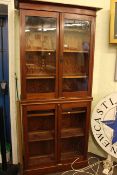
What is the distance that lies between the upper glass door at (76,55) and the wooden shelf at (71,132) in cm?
51

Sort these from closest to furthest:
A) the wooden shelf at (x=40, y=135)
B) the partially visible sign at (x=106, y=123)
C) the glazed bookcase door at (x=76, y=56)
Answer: the glazed bookcase door at (x=76, y=56) < the wooden shelf at (x=40, y=135) < the partially visible sign at (x=106, y=123)

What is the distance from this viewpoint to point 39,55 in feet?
7.30

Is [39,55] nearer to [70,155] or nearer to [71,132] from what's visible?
[71,132]

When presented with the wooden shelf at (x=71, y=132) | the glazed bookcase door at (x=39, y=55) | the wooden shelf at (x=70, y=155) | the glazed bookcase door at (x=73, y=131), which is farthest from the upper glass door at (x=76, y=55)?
the wooden shelf at (x=70, y=155)

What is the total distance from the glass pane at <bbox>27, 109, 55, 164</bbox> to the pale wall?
28cm

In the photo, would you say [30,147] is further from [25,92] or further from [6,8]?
[6,8]

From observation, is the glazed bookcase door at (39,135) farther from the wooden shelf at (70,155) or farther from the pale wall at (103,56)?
the pale wall at (103,56)

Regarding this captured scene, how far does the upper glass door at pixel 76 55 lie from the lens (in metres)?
2.21

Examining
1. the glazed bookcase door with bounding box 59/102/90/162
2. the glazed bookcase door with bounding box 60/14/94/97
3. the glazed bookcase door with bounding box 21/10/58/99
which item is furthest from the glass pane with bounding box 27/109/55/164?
the glazed bookcase door with bounding box 60/14/94/97

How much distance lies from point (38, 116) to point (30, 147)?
42 centimetres

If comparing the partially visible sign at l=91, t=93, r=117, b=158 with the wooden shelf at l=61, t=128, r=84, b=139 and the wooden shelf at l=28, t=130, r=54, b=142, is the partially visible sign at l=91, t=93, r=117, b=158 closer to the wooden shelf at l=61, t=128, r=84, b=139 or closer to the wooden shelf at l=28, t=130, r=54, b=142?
the wooden shelf at l=61, t=128, r=84, b=139

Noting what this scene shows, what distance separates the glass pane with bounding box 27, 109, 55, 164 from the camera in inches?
91.7

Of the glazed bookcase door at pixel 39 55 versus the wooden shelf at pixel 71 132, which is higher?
the glazed bookcase door at pixel 39 55

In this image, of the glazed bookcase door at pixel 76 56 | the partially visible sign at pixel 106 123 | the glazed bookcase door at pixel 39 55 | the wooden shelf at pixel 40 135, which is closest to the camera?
the glazed bookcase door at pixel 39 55
